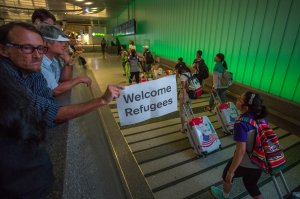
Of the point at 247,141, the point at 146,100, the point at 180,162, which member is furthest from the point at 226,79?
the point at 146,100

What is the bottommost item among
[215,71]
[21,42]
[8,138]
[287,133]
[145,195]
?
[287,133]

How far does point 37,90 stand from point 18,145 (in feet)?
2.24

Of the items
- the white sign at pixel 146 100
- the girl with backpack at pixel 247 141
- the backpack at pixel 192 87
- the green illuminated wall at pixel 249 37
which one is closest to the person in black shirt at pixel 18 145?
the white sign at pixel 146 100

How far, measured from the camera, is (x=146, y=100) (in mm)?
2139

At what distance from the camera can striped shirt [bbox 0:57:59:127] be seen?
101 centimetres

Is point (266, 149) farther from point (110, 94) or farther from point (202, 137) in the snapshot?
point (110, 94)

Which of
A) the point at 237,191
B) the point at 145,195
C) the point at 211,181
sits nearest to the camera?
the point at 145,195

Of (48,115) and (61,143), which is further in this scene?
(61,143)

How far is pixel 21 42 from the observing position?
41.6 inches

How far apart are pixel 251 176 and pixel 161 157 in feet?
5.67

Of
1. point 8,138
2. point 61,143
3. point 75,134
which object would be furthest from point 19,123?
point 75,134

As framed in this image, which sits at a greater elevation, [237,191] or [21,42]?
[21,42]

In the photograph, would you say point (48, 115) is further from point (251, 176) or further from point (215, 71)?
point (215, 71)

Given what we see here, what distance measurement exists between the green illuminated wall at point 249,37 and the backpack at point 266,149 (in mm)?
3338
